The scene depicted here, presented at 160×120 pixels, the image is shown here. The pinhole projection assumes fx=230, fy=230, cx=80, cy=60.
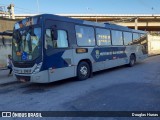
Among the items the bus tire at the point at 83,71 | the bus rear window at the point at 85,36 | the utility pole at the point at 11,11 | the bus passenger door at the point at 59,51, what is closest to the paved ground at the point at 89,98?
the bus passenger door at the point at 59,51

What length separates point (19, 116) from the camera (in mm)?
5992

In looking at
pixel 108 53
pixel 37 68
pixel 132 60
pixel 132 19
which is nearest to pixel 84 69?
pixel 108 53

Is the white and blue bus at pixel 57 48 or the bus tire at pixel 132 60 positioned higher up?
the white and blue bus at pixel 57 48

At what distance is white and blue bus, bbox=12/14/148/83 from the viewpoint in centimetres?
933

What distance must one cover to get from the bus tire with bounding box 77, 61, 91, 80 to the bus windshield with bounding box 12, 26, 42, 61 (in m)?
2.65

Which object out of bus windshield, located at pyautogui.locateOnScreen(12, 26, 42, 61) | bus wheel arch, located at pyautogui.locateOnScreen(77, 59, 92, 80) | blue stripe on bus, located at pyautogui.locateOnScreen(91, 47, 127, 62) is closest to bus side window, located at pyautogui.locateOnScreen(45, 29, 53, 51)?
bus windshield, located at pyautogui.locateOnScreen(12, 26, 42, 61)

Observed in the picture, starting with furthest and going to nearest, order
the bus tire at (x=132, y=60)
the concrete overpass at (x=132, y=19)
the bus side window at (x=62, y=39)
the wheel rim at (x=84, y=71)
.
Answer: the concrete overpass at (x=132, y=19) < the bus tire at (x=132, y=60) < the wheel rim at (x=84, y=71) < the bus side window at (x=62, y=39)

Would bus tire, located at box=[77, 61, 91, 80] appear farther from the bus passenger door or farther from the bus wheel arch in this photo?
the bus passenger door

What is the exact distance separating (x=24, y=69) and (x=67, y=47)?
2.18 m

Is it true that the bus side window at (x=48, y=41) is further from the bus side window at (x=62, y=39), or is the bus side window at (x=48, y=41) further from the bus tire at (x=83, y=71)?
the bus tire at (x=83, y=71)

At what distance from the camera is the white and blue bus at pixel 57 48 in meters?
9.33

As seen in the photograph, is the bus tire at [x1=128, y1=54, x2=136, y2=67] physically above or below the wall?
below

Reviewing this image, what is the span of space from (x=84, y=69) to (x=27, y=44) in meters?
3.28

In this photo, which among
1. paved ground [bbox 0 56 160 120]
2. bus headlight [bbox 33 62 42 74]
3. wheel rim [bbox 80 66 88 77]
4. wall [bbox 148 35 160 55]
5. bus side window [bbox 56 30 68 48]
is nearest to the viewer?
paved ground [bbox 0 56 160 120]
